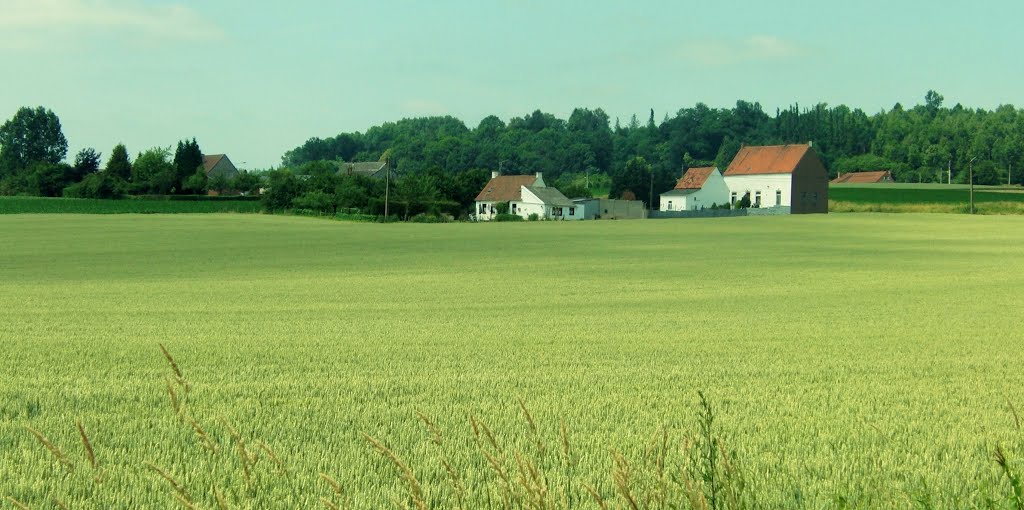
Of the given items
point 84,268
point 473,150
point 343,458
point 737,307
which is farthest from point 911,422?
point 473,150

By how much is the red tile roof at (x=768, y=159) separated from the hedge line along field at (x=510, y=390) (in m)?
85.5

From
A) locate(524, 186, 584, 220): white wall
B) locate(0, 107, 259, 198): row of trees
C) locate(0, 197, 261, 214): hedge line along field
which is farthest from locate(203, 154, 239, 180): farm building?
locate(524, 186, 584, 220): white wall

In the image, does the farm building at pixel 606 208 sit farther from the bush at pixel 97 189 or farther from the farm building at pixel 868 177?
the farm building at pixel 868 177

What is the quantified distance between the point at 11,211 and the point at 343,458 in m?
101

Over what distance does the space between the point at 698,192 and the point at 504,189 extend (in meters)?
27.6

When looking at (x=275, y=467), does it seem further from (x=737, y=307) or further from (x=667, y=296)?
(x=667, y=296)

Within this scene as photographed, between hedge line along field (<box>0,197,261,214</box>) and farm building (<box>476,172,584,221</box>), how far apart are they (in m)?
33.9

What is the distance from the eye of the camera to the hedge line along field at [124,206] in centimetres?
9706

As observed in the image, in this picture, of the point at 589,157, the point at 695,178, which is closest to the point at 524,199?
the point at 695,178

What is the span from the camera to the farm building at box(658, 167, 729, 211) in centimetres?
12519

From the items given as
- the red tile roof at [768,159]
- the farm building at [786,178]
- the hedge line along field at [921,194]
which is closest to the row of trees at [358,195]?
the red tile roof at [768,159]

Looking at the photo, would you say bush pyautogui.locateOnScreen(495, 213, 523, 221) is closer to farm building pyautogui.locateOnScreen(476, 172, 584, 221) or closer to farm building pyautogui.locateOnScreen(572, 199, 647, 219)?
farm building pyautogui.locateOnScreen(476, 172, 584, 221)

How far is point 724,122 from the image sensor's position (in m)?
196

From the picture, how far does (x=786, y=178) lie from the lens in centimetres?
11438
